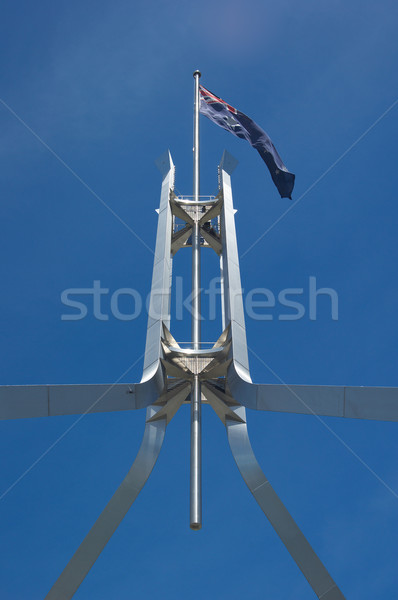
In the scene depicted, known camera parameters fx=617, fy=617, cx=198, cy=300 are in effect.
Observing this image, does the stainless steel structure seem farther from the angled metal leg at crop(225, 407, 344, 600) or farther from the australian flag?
the australian flag

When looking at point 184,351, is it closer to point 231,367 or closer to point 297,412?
point 231,367

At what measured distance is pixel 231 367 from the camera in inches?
702

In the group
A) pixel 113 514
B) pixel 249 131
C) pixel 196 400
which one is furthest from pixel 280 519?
pixel 249 131

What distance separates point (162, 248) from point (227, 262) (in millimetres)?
2426

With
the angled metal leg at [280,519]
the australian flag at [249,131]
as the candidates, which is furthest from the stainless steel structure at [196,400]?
the australian flag at [249,131]

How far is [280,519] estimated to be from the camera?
1551 centimetres

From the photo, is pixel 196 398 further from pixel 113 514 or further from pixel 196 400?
pixel 113 514

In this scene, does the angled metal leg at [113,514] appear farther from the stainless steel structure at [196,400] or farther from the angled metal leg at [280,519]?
the angled metal leg at [280,519]

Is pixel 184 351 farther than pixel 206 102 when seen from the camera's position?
No

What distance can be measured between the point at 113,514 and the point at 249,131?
18.0m

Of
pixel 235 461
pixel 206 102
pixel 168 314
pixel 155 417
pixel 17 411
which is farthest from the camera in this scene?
pixel 206 102

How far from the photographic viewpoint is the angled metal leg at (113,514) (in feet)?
48.5

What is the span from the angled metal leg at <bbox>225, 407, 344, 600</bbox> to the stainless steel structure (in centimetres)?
2

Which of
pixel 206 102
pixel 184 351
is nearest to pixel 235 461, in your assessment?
pixel 184 351
